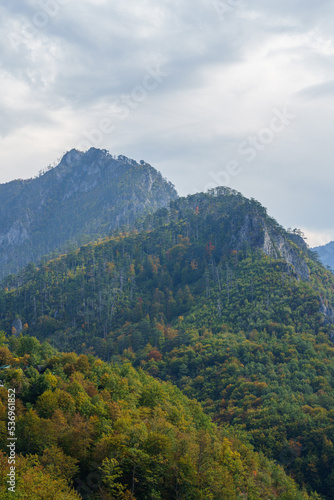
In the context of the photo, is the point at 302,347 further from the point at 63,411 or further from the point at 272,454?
the point at 63,411

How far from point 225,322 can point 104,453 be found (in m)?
97.3

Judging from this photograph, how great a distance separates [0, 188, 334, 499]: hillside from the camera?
84.2m

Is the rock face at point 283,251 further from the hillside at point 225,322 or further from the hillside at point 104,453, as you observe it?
the hillside at point 104,453

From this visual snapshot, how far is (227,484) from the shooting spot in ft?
139

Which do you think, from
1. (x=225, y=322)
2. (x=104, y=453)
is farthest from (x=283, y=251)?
(x=104, y=453)

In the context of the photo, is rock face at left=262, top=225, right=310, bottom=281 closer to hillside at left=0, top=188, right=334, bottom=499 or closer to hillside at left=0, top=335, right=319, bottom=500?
hillside at left=0, top=188, right=334, bottom=499

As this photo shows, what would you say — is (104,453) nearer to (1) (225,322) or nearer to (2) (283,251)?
(1) (225,322)

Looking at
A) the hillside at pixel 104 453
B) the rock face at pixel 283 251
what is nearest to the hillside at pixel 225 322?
the rock face at pixel 283 251

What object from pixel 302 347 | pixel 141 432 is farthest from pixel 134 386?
pixel 302 347

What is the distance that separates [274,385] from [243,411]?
40.3 ft

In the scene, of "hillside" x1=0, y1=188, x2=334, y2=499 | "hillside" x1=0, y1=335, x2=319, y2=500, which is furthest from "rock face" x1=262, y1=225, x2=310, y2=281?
"hillside" x1=0, y1=335, x2=319, y2=500

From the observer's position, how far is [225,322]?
134m

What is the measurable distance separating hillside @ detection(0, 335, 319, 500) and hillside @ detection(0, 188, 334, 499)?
83.5 ft

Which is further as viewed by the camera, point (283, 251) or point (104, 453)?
point (283, 251)
